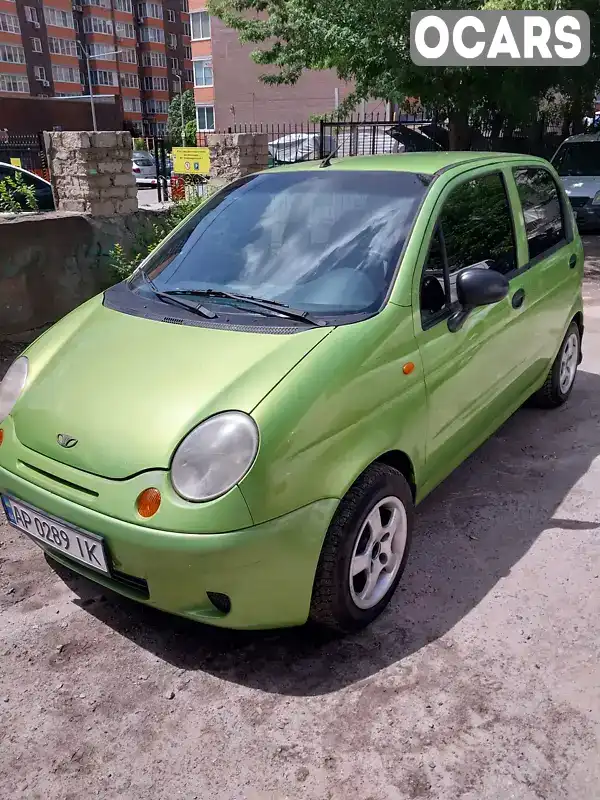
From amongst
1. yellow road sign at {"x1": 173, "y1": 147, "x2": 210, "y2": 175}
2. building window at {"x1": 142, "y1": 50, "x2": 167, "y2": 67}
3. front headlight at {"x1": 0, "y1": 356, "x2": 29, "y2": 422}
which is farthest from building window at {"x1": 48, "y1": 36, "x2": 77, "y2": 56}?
front headlight at {"x1": 0, "y1": 356, "x2": 29, "y2": 422}

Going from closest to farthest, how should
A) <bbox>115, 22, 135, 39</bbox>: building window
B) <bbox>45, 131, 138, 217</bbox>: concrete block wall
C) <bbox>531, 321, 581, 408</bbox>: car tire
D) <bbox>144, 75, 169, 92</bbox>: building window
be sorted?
1. <bbox>531, 321, 581, 408</bbox>: car tire
2. <bbox>45, 131, 138, 217</bbox>: concrete block wall
3. <bbox>115, 22, 135, 39</bbox>: building window
4. <bbox>144, 75, 169, 92</bbox>: building window

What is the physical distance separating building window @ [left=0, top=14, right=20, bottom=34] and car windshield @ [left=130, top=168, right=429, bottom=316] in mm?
67502

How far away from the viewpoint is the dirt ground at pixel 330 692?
2.17 metres

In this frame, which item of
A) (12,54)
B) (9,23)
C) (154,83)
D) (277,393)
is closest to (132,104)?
(154,83)

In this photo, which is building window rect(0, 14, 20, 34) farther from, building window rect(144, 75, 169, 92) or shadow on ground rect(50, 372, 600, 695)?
shadow on ground rect(50, 372, 600, 695)

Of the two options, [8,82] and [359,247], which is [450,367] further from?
[8,82]

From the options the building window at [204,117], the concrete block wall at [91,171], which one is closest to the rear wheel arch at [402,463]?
the concrete block wall at [91,171]

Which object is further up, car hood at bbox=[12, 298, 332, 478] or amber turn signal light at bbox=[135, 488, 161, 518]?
car hood at bbox=[12, 298, 332, 478]

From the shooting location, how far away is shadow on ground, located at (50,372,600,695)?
2.64 metres

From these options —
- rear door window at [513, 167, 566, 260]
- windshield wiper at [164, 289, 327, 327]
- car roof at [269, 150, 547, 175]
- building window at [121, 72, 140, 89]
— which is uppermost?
building window at [121, 72, 140, 89]

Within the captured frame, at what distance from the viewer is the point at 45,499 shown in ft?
8.16

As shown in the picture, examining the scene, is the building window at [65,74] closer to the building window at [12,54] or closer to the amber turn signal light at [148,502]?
the building window at [12,54]

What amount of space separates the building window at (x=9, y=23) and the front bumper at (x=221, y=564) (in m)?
69.0

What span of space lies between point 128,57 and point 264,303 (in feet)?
261
